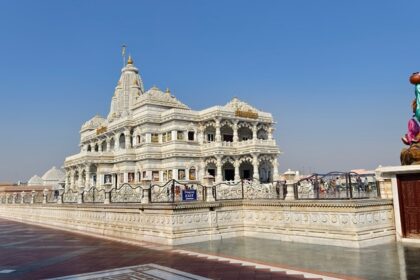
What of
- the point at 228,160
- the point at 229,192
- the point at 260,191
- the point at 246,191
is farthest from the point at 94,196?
the point at 228,160

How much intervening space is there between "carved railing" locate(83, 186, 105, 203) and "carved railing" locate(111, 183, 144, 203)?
139 centimetres

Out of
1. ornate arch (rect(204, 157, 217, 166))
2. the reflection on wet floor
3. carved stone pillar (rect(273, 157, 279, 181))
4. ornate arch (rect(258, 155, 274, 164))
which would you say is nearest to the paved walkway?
the reflection on wet floor

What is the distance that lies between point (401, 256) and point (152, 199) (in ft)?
31.9

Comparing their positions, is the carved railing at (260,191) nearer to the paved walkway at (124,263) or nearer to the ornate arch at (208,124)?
the paved walkway at (124,263)

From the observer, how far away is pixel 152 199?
16.2m

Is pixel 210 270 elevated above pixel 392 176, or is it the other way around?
pixel 392 176

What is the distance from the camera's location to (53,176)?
224ft

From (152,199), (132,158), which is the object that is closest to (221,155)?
(132,158)

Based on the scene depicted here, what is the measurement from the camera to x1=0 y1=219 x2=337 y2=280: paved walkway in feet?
29.2

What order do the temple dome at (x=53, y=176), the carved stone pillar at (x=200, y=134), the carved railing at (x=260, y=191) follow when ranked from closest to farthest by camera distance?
the carved railing at (x=260, y=191) → the carved stone pillar at (x=200, y=134) → the temple dome at (x=53, y=176)

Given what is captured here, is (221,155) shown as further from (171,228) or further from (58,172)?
(58,172)

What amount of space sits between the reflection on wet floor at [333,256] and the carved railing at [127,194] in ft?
14.8

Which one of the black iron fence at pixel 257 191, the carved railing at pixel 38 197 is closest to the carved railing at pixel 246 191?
the black iron fence at pixel 257 191

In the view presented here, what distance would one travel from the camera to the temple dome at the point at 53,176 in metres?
67.2
